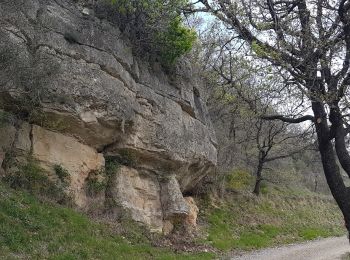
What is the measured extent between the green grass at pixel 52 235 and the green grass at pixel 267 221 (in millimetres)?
6287

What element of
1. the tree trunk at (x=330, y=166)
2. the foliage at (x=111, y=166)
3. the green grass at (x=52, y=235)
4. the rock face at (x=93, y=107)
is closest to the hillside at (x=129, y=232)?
the green grass at (x=52, y=235)

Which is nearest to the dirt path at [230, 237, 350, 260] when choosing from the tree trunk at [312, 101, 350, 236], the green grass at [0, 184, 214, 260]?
the green grass at [0, 184, 214, 260]

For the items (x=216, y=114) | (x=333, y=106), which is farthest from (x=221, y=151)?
(x=333, y=106)

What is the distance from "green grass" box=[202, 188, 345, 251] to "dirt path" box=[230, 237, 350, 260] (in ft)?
3.14

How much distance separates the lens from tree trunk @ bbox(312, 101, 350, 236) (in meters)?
10.8

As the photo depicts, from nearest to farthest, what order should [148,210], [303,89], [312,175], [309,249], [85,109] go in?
1. [303,89]
2. [85,109]
3. [148,210]
4. [309,249]
5. [312,175]

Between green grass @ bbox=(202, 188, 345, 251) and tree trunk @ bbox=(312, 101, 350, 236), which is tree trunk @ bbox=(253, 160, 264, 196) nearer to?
green grass @ bbox=(202, 188, 345, 251)

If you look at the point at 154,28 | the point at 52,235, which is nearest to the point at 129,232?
the point at 52,235

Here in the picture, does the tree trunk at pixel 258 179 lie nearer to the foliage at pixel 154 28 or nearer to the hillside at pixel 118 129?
the hillside at pixel 118 129

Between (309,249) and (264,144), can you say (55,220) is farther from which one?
(264,144)

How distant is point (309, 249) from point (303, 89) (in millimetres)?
12452

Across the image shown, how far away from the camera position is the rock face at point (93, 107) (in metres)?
12.3

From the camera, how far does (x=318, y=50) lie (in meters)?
10.4

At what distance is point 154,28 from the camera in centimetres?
1767
